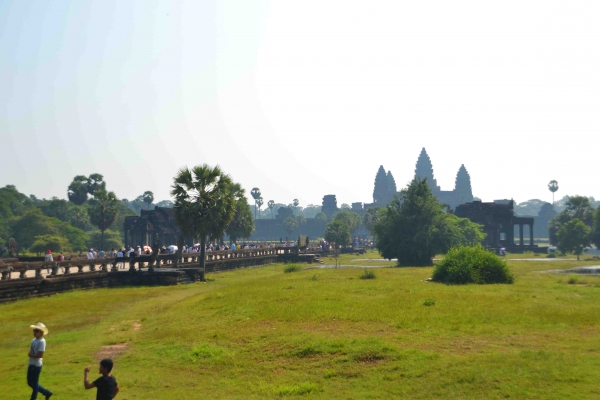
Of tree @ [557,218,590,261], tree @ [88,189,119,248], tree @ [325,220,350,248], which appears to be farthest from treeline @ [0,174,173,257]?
tree @ [557,218,590,261]

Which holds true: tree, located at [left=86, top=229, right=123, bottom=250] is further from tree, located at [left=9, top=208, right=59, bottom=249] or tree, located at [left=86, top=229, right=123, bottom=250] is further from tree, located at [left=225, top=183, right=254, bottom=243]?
tree, located at [left=225, top=183, right=254, bottom=243]

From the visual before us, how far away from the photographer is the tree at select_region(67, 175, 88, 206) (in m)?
122

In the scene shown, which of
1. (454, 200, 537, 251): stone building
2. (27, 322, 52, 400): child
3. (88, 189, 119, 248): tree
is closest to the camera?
(27, 322, 52, 400): child

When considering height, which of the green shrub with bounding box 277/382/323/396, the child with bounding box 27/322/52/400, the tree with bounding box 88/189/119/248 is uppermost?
the tree with bounding box 88/189/119/248

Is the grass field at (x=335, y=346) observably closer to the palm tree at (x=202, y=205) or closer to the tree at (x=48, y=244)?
the palm tree at (x=202, y=205)

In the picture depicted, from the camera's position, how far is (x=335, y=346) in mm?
15352

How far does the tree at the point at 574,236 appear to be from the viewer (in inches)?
3157

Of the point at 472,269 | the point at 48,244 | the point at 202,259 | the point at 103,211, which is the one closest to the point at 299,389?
the point at 472,269

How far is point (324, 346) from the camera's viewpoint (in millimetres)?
15406

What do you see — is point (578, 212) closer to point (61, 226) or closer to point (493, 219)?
point (493, 219)

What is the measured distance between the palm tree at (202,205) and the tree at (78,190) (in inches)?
3316

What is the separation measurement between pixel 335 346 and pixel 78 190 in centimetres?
11598

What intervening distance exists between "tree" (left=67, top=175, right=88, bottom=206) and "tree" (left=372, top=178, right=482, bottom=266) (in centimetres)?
8317

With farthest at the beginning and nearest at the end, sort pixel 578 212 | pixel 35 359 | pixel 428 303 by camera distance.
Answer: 1. pixel 578 212
2. pixel 428 303
3. pixel 35 359
